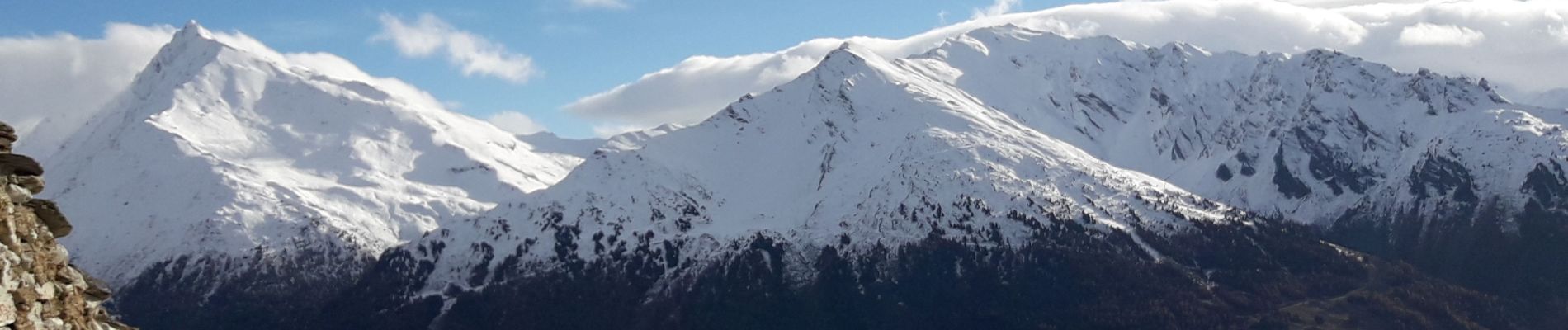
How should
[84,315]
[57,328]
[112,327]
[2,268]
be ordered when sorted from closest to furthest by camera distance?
[2,268]
[57,328]
[84,315]
[112,327]

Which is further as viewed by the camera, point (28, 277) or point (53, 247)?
point (53, 247)

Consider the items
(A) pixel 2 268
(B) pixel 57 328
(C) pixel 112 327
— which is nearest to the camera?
(A) pixel 2 268

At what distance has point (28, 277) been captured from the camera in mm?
46000

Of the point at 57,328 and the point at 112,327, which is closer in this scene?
the point at 57,328

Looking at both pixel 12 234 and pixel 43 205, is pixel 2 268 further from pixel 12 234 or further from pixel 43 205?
pixel 43 205

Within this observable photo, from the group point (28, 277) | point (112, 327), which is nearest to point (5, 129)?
point (28, 277)

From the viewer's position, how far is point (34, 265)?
46.8 m

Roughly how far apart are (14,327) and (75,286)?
538 centimetres

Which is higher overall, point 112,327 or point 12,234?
point 12,234

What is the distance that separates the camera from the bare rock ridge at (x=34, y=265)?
44781 millimetres

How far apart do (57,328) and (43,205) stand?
4100 mm

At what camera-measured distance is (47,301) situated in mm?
47281

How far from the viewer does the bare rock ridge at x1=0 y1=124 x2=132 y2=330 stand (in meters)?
44.8

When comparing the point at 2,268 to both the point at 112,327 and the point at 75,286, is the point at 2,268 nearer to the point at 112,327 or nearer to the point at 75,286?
the point at 75,286
